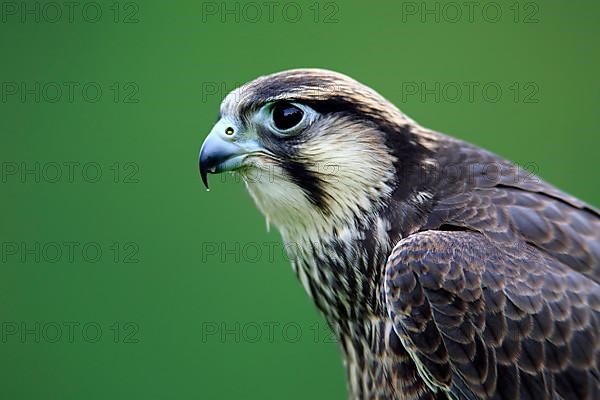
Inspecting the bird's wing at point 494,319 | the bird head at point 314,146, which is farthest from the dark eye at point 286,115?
the bird's wing at point 494,319

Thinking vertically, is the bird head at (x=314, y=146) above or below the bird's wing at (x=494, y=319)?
above

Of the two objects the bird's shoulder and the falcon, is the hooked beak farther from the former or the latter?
the bird's shoulder

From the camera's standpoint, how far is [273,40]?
16.1 ft

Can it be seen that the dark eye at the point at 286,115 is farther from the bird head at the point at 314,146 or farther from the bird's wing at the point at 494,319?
the bird's wing at the point at 494,319

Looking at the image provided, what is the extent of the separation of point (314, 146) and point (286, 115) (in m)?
0.14

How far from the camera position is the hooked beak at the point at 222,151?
9.40ft

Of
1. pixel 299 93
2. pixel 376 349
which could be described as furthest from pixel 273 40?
pixel 376 349

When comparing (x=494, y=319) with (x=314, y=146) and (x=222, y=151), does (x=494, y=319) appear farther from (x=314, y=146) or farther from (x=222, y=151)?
(x=222, y=151)

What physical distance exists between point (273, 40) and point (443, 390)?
2.85m

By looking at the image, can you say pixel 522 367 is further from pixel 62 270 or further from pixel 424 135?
pixel 62 270

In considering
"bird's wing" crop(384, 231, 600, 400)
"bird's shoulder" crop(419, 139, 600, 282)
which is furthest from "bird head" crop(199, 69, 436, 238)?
"bird's wing" crop(384, 231, 600, 400)

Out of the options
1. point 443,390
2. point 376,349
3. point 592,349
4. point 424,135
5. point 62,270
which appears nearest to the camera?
point 592,349

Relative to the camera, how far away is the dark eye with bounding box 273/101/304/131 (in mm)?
2906

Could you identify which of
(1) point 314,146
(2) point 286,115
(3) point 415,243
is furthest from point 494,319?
(2) point 286,115
